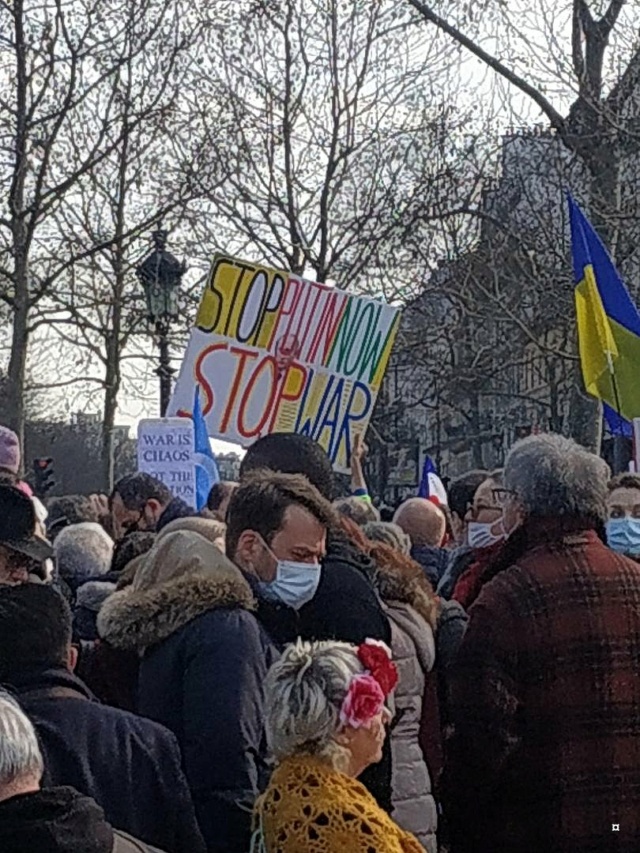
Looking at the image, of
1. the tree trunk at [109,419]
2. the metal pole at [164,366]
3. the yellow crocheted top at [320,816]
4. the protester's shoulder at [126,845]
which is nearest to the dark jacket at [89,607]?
the yellow crocheted top at [320,816]

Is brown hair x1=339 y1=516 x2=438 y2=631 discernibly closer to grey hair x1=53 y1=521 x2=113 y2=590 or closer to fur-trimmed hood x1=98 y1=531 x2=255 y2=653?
fur-trimmed hood x1=98 y1=531 x2=255 y2=653

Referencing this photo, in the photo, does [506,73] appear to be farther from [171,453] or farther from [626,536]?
[626,536]

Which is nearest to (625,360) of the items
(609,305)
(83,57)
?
(609,305)

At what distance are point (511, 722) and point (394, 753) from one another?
68 cm

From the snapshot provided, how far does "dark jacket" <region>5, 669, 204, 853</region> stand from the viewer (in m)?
3.33

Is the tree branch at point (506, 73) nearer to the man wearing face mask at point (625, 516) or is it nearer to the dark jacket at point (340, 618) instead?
the man wearing face mask at point (625, 516)

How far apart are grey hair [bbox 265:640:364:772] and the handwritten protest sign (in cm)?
623

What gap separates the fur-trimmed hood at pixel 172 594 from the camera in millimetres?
3883

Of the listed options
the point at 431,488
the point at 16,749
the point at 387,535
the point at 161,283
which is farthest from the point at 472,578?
the point at 161,283

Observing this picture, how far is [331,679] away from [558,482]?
3.92ft

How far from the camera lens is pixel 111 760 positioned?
3371 mm

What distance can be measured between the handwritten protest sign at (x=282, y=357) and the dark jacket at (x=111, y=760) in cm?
610

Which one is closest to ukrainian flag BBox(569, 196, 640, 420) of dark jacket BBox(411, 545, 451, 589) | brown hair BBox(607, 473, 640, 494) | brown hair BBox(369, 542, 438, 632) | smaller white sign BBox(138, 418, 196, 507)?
dark jacket BBox(411, 545, 451, 589)

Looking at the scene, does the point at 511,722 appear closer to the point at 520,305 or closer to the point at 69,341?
the point at 520,305
